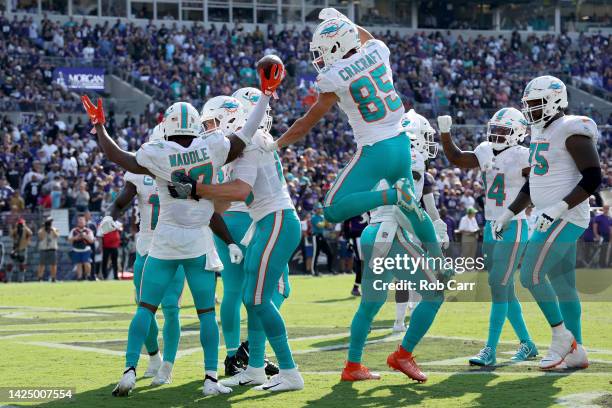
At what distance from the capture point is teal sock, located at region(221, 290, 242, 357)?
845cm

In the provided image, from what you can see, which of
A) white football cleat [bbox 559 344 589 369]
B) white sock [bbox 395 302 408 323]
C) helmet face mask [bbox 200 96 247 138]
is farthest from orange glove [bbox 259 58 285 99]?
white sock [bbox 395 302 408 323]

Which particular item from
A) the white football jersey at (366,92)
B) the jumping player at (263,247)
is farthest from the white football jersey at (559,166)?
the jumping player at (263,247)

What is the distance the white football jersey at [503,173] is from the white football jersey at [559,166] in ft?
3.00

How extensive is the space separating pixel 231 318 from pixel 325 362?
3.28ft

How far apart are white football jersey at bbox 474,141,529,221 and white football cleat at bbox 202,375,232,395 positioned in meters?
3.24

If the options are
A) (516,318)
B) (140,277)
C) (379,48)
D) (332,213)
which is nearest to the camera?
(332,213)

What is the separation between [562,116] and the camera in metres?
8.40

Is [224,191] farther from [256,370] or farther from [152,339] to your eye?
[152,339]

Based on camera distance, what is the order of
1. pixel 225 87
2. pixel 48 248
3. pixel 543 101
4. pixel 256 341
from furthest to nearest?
pixel 225 87 < pixel 48 248 < pixel 543 101 < pixel 256 341

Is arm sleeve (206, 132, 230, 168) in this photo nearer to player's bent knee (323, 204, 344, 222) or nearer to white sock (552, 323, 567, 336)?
player's bent knee (323, 204, 344, 222)

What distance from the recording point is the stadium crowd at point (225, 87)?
25062 mm

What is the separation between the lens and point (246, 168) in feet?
25.4

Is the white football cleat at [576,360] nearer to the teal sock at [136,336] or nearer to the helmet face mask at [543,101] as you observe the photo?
the helmet face mask at [543,101]

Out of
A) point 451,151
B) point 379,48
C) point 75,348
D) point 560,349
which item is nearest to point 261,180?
point 379,48
